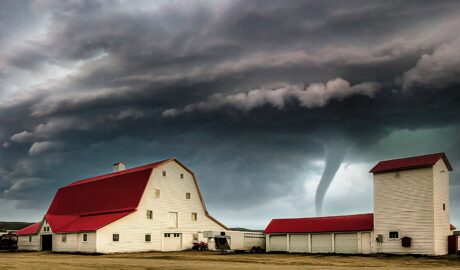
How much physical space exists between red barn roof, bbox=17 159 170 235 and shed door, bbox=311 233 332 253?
19877 millimetres

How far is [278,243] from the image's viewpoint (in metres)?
63.3

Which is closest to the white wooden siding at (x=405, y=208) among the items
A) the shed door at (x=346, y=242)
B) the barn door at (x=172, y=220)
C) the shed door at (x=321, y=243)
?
the shed door at (x=346, y=242)

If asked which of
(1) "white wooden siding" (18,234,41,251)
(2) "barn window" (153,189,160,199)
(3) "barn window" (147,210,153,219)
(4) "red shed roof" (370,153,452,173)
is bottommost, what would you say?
(1) "white wooden siding" (18,234,41,251)

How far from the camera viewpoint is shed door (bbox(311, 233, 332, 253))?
2268 inches

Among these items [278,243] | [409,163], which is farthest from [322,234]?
[409,163]

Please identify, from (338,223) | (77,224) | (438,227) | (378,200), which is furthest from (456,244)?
(77,224)

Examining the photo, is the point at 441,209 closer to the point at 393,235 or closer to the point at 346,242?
the point at 393,235

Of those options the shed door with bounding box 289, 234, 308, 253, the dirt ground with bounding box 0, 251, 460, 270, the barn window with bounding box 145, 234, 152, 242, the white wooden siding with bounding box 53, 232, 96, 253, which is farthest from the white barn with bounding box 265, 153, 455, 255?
the white wooden siding with bounding box 53, 232, 96, 253

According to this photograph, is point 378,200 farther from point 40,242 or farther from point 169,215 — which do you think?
point 40,242

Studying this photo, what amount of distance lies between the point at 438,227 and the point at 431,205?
2.29 m

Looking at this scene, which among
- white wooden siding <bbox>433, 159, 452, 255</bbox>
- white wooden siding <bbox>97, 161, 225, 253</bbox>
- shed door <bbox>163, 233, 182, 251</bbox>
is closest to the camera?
white wooden siding <bbox>433, 159, 452, 255</bbox>

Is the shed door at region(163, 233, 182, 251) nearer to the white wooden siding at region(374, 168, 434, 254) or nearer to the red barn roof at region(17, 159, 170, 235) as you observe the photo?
the red barn roof at region(17, 159, 170, 235)

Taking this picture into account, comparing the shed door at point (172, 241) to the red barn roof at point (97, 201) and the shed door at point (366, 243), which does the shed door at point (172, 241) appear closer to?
the red barn roof at point (97, 201)

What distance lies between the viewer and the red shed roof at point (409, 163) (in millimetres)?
50500
